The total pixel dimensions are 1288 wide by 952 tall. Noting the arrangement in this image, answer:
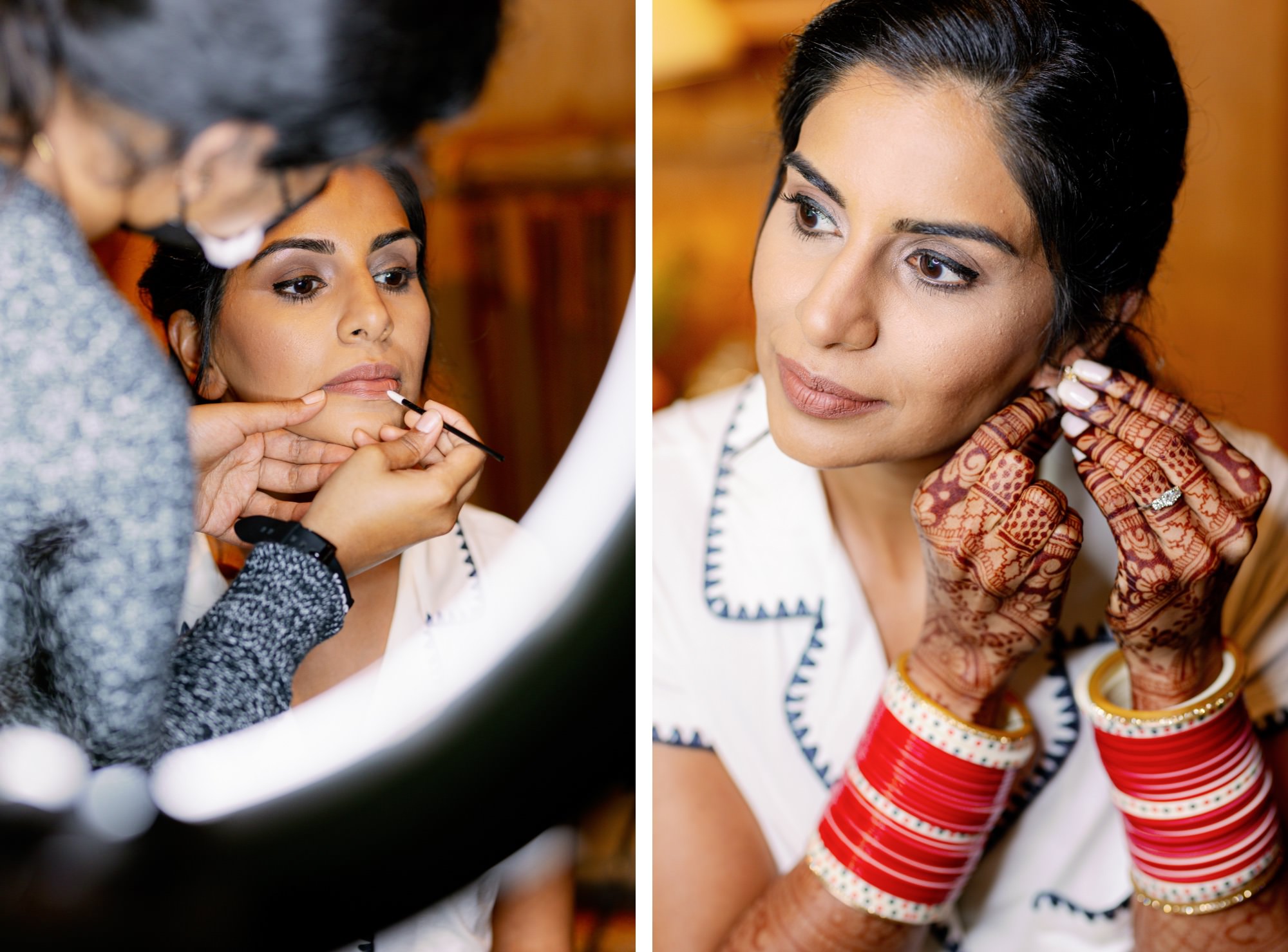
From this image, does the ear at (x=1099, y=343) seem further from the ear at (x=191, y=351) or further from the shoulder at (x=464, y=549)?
the ear at (x=191, y=351)

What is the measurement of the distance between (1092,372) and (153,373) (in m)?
0.75

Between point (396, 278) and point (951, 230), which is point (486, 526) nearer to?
point (396, 278)

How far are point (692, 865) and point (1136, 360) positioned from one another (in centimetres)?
65

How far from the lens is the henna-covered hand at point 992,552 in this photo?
85 cm

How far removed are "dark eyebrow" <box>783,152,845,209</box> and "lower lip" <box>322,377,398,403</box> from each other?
0.39 metres

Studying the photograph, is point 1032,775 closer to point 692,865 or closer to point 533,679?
point 692,865

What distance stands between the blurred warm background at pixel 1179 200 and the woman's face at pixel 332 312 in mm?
295

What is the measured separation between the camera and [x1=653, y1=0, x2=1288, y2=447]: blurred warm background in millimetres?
1006

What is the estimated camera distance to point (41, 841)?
78cm

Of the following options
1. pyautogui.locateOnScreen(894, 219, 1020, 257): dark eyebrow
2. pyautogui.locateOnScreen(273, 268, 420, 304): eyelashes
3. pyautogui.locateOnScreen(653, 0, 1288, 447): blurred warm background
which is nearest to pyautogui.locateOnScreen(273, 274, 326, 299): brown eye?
pyautogui.locateOnScreen(273, 268, 420, 304): eyelashes

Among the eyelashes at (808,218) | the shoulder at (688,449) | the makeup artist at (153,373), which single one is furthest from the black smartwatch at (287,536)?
the eyelashes at (808,218)

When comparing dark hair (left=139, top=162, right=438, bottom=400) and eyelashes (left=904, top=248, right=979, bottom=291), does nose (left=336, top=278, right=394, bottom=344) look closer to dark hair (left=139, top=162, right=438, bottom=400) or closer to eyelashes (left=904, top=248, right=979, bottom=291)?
dark hair (left=139, top=162, right=438, bottom=400)

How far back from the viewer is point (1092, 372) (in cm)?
89

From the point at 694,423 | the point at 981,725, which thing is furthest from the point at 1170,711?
the point at 694,423
